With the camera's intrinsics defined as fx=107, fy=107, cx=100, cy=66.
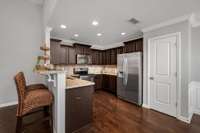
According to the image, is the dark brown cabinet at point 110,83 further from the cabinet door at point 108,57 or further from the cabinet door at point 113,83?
the cabinet door at point 108,57

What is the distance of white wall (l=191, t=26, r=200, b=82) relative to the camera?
299 centimetres

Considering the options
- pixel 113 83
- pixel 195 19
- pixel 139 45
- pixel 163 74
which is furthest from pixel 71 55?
pixel 195 19

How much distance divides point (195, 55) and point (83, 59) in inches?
168

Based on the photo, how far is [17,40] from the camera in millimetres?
3617

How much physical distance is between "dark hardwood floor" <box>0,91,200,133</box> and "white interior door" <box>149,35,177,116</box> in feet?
0.99

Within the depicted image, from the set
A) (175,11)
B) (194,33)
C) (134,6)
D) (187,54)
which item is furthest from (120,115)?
(194,33)

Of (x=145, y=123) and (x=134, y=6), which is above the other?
(x=134, y=6)

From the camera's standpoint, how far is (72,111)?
209 cm

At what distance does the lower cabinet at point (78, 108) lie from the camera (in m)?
2.04

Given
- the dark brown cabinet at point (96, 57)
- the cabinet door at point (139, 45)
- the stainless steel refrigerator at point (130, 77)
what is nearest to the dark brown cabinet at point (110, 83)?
the stainless steel refrigerator at point (130, 77)

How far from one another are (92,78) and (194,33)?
4197 millimetres

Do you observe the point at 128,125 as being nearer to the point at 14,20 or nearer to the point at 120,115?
the point at 120,115

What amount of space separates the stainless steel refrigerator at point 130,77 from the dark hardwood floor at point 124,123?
724 millimetres

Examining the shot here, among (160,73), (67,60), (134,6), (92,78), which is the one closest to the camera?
(134,6)
